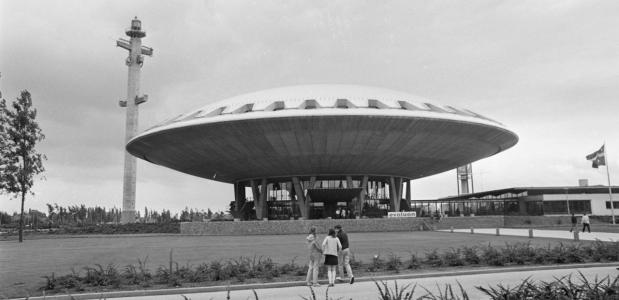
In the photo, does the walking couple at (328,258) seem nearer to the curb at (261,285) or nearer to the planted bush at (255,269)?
the curb at (261,285)

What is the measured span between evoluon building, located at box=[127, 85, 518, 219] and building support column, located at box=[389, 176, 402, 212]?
12cm

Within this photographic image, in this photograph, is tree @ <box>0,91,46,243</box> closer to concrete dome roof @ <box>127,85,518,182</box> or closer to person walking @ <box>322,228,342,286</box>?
concrete dome roof @ <box>127,85,518,182</box>

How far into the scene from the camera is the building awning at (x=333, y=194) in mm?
51719

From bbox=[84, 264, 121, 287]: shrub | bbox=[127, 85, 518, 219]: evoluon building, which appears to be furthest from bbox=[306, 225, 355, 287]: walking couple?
bbox=[127, 85, 518, 219]: evoluon building

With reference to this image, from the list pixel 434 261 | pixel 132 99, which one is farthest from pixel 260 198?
pixel 434 261

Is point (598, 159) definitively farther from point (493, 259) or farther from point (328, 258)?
point (328, 258)

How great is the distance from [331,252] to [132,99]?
6463cm

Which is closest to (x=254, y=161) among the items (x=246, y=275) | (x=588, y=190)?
(x=246, y=275)

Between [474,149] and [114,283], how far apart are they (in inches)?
1679

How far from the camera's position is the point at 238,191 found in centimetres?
5919

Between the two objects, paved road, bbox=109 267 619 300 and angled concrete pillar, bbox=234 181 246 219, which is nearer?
paved road, bbox=109 267 619 300

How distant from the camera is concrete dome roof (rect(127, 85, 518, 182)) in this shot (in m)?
41.4

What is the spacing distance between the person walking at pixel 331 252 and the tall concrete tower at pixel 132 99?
193 feet

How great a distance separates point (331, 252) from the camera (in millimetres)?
13484
